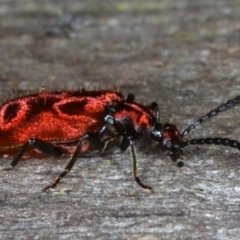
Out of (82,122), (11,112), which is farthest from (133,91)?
(11,112)

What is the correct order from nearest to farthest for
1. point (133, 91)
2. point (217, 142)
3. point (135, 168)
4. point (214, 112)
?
1. point (135, 168)
2. point (217, 142)
3. point (214, 112)
4. point (133, 91)

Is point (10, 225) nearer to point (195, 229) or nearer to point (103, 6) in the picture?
point (195, 229)

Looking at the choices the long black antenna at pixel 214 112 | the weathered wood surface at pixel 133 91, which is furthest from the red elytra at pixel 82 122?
the weathered wood surface at pixel 133 91

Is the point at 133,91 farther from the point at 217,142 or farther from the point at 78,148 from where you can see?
the point at 217,142

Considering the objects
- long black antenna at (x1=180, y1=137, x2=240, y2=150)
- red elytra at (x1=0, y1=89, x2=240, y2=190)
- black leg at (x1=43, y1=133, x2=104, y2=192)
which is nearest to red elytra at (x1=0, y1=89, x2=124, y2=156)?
red elytra at (x1=0, y1=89, x2=240, y2=190)

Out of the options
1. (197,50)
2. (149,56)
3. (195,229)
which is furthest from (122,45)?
(195,229)

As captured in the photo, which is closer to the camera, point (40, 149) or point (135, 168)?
point (135, 168)

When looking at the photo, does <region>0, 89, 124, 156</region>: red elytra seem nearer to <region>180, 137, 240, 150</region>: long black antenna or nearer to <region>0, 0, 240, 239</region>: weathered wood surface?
<region>0, 0, 240, 239</region>: weathered wood surface
